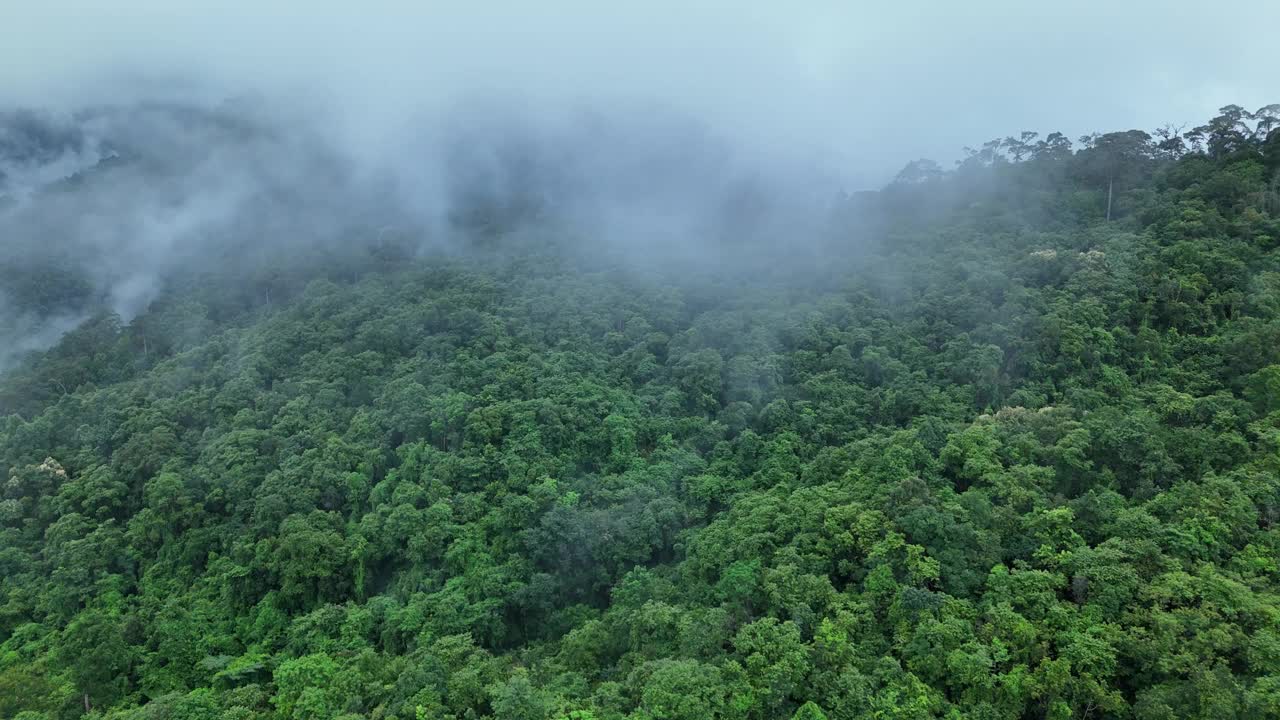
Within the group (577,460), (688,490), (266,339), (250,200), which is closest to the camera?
(688,490)

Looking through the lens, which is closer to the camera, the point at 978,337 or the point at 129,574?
the point at 129,574

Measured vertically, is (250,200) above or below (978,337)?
above

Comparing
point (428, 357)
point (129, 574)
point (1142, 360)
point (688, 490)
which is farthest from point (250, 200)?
point (1142, 360)

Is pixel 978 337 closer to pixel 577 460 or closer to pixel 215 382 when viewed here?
pixel 577 460

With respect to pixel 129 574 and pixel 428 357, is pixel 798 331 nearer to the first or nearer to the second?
pixel 428 357

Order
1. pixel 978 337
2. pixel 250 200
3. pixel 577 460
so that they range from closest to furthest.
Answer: pixel 577 460 < pixel 978 337 < pixel 250 200

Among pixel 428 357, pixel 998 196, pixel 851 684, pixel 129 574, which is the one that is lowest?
pixel 129 574
